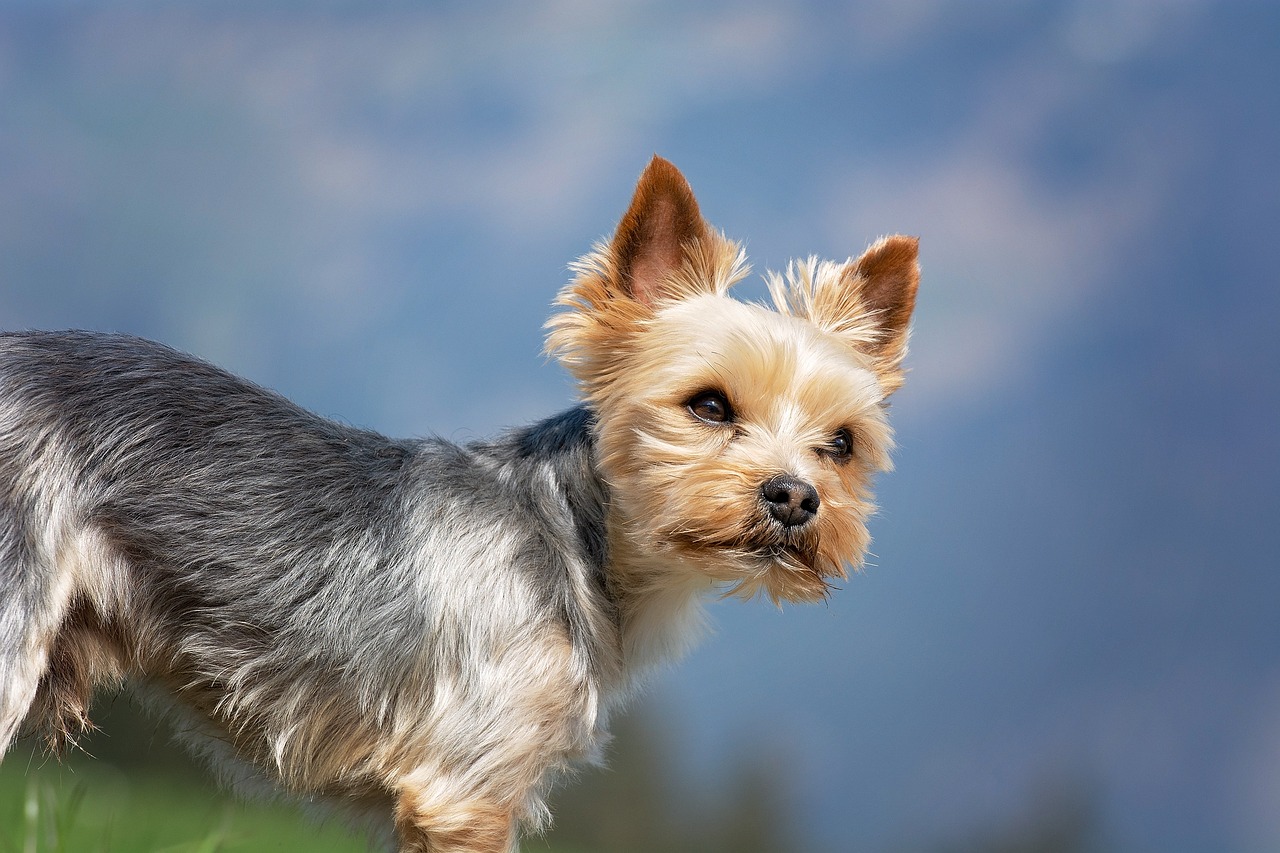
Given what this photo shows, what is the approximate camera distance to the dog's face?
348cm

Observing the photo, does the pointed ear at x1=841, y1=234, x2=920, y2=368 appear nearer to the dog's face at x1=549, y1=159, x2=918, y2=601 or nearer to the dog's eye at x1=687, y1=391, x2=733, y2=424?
the dog's face at x1=549, y1=159, x2=918, y2=601

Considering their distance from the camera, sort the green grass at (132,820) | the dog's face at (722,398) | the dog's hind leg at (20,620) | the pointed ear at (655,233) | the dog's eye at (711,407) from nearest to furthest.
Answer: the dog's hind leg at (20,620), the dog's face at (722,398), the dog's eye at (711,407), the pointed ear at (655,233), the green grass at (132,820)

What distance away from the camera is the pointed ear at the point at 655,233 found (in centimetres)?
381

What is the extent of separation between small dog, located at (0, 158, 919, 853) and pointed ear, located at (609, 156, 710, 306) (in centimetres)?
1

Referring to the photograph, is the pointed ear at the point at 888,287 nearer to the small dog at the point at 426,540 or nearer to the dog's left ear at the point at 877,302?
the dog's left ear at the point at 877,302

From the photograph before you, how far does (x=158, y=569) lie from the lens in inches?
146

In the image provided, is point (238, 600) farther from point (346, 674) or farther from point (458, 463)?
point (458, 463)

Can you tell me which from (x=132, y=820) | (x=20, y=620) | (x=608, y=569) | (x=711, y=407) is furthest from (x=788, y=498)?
(x=132, y=820)

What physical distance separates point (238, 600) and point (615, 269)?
1.89 metres

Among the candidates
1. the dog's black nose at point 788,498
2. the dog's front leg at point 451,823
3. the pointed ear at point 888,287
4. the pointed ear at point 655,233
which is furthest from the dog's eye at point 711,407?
the dog's front leg at point 451,823

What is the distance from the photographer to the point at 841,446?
3.94 m

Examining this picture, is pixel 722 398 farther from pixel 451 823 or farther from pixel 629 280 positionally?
pixel 451 823

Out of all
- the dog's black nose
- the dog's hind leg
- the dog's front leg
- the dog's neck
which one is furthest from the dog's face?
the dog's hind leg

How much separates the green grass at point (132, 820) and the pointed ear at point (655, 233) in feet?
8.68
